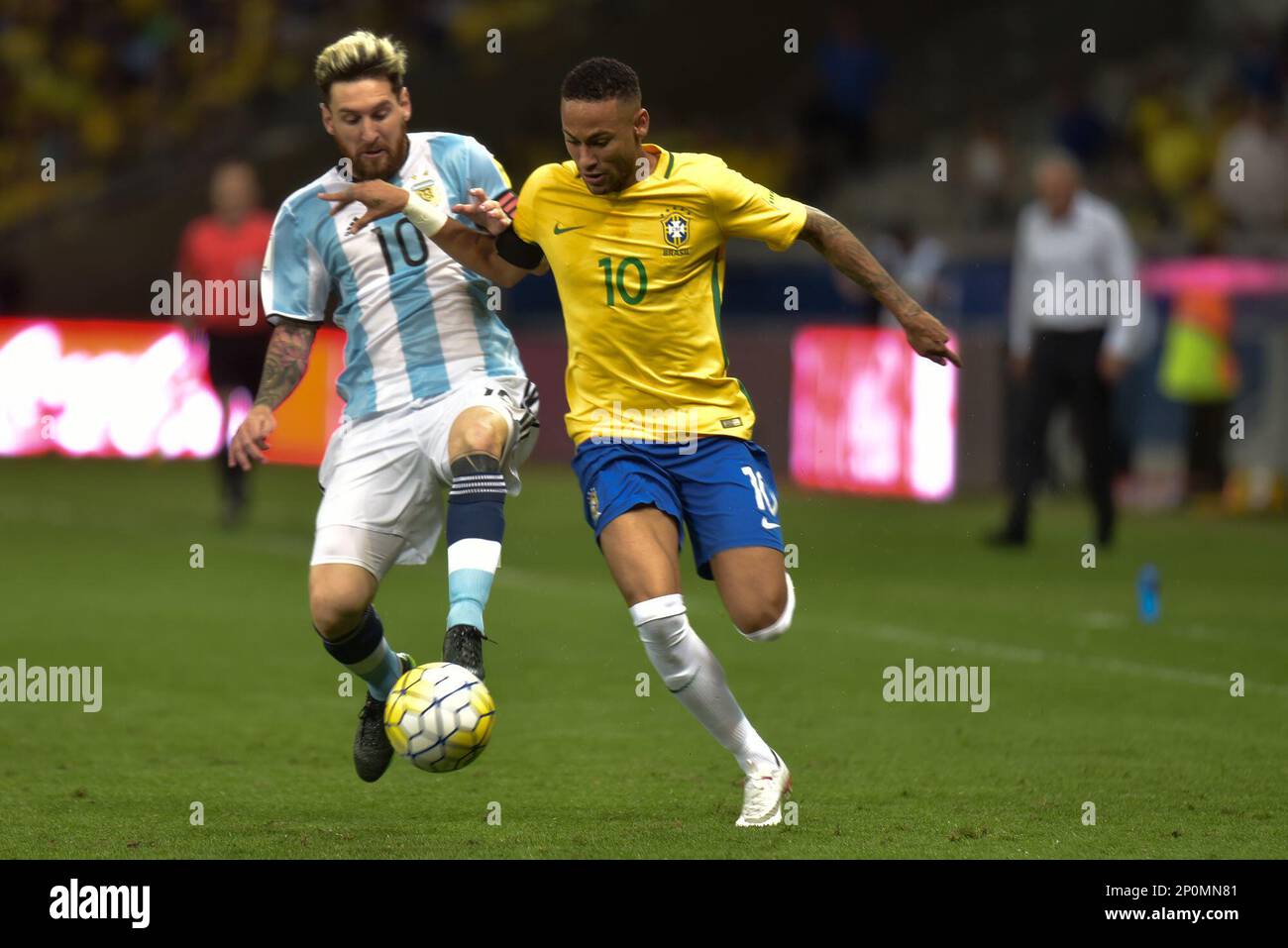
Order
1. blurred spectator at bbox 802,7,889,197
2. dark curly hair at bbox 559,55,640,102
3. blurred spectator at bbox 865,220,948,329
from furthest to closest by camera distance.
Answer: blurred spectator at bbox 802,7,889,197 < blurred spectator at bbox 865,220,948,329 < dark curly hair at bbox 559,55,640,102

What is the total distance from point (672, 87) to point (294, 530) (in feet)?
39.2

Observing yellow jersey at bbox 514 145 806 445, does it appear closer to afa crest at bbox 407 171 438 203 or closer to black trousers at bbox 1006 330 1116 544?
afa crest at bbox 407 171 438 203

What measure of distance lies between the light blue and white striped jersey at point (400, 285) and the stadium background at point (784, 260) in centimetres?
140

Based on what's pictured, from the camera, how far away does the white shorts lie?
628cm

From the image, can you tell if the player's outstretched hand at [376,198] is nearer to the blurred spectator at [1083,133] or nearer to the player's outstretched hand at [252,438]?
the player's outstretched hand at [252,438]

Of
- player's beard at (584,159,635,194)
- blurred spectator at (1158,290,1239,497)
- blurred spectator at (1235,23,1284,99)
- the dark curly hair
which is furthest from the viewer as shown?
blurred spectator at (1235,23,1284,99)

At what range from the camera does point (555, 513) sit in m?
15.1

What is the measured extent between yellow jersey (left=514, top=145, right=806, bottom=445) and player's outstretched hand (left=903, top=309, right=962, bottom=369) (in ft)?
1.35

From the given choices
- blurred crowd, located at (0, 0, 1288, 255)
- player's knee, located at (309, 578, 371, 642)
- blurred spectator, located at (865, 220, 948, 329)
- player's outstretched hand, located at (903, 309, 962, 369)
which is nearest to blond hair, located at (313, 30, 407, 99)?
player's knee, located at (309, 578, 371, 642)

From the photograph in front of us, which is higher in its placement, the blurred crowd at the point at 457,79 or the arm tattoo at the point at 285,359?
the blurred crowd at the point at 457,79

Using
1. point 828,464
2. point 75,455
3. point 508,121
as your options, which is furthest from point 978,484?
point 508,121

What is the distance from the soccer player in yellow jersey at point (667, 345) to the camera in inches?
231

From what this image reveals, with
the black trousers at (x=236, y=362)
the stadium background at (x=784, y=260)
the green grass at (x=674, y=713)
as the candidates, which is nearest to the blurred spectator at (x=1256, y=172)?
the stadium background at (x=784, y=260)

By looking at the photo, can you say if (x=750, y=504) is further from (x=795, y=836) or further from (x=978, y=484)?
(x=978, y=484)
